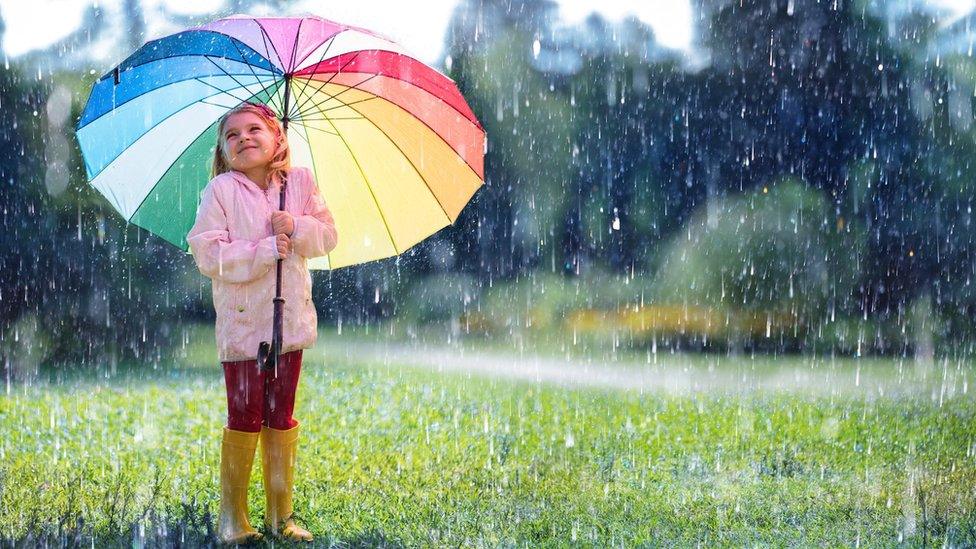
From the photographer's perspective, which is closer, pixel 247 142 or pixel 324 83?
pixel 247 142

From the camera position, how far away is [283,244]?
3.72m

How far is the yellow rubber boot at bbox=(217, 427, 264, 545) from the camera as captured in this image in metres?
3.84

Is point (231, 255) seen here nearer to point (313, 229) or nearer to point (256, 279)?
point (256, 279)

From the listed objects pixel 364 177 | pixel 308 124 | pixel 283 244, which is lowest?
pixel 283 244

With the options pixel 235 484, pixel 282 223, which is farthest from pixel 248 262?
pixel 235 484

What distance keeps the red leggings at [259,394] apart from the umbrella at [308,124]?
704 millimetres

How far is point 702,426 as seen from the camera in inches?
287

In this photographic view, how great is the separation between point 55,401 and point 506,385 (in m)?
4.21

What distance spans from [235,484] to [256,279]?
0.77 meters

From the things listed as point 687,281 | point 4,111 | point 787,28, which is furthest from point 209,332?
point 787,28

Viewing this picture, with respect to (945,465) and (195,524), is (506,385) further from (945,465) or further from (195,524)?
(195,524)

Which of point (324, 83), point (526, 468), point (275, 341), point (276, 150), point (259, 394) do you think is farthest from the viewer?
point (526, 468)

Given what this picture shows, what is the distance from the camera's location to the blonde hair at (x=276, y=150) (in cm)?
391

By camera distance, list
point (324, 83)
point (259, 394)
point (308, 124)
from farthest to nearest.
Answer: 1. point (308, 124)
2. point (324, 83)
3. point (259, 394)
